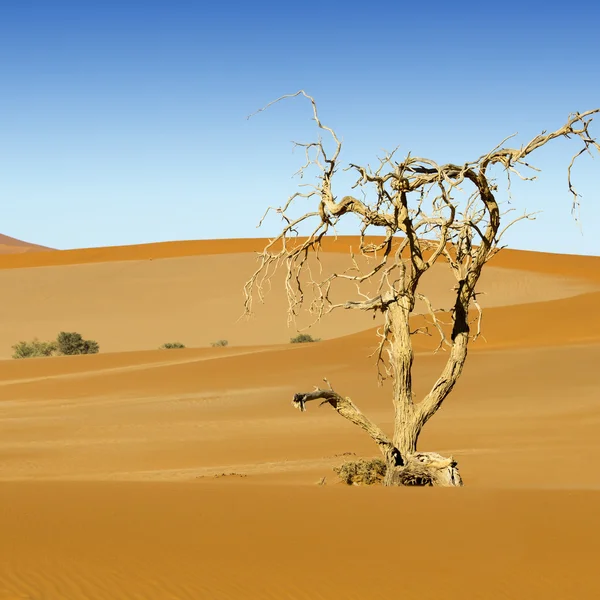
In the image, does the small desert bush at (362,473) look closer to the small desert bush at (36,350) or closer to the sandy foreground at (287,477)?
the sandy foreground at (287,477)

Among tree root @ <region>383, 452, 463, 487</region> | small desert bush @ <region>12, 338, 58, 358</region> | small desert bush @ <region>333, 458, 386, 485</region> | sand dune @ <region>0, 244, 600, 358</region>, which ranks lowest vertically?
small desert bush @ <region>12, 338, 58, 358</region>

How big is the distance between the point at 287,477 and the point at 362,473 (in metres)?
1.72

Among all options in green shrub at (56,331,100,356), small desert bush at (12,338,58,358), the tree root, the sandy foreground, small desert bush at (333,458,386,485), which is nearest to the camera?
the sandy foreground

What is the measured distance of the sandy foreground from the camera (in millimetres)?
6438

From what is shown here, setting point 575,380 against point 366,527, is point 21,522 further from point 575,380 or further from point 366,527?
point 575,380

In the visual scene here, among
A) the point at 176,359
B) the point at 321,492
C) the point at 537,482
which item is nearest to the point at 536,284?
the point at 176,359

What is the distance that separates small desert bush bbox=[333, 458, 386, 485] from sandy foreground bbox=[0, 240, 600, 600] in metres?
0.44

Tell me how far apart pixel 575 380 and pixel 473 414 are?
472 centimetres

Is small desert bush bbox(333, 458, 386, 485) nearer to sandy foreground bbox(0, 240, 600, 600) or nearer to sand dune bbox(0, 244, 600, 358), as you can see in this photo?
sandy foreground bbox(0, 240, 600, 600)

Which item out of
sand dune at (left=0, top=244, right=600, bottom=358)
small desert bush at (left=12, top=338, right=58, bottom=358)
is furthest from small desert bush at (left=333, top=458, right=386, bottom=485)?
sand dune at (left=0, top=244, right=600, bottom=358)

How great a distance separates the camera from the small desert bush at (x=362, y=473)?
11.8 meters

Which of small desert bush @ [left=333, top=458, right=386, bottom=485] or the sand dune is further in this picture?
the sand dune

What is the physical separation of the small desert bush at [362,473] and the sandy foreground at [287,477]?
1.44ft

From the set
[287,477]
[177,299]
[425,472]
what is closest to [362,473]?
[425,472]
